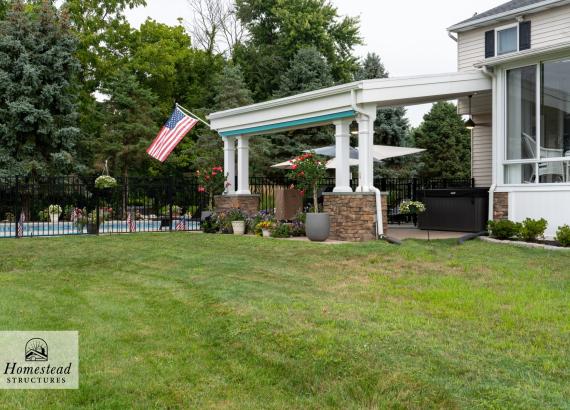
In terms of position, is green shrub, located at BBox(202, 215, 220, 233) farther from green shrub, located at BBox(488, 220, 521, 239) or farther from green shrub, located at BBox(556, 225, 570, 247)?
green shrub, located at BBox(556, 225, 570, 247)

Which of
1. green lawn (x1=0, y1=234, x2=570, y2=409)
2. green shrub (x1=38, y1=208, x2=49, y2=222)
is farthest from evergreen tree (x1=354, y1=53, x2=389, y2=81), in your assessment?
green lawn (x1=0, y1=234, x2=570, y2=409)

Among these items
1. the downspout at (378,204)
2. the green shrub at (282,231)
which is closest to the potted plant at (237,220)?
the green shrub at (282,231)

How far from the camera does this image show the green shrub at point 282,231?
12.2 meters

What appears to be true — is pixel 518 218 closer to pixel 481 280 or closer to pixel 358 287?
pixel 481 280

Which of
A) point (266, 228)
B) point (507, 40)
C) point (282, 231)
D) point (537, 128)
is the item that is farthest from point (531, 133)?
point (507, 40)

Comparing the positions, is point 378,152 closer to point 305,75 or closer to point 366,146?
point 366,146

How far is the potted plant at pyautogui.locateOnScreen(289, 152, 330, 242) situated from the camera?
11.2 meters

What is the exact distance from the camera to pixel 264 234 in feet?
41.3

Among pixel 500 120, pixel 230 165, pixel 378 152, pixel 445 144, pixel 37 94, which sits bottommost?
pixel 230 165

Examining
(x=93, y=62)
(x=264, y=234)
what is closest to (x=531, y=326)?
(x=264, y=234)

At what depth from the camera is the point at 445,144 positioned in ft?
93.6

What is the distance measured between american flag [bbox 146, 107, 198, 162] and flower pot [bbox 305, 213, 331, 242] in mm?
5238

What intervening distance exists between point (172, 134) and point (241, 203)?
8.70ft

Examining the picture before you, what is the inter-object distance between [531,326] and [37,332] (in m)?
4.08
